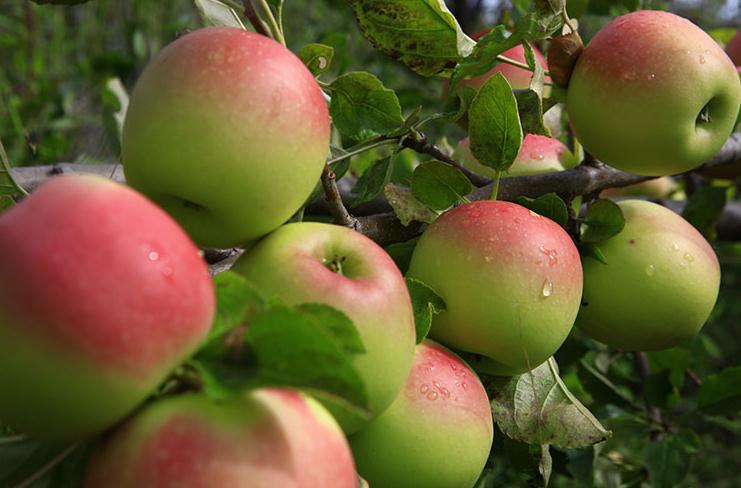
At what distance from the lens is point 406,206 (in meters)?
0.76

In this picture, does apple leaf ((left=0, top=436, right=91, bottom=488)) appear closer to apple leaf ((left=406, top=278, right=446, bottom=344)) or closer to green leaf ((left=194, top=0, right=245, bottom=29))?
apple leaf ((left=406, top=278, right=446, bottom=344))

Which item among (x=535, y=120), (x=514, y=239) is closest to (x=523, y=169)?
(x=535, y=120)

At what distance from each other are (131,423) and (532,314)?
0.34m

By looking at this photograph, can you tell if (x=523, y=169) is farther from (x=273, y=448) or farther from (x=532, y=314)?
(x=273, y=448)

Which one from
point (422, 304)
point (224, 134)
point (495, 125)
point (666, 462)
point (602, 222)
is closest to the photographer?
point (224, 134)

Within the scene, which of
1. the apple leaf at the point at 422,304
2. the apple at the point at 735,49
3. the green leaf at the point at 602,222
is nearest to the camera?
the apple leaf at the point at 422,304

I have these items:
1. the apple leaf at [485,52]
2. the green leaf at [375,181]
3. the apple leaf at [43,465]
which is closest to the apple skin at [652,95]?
the apple leaf at [485,52]

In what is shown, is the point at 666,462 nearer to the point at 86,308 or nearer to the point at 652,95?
the point at 652,95

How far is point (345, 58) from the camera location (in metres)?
1.51

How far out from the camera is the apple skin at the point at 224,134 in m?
0.51

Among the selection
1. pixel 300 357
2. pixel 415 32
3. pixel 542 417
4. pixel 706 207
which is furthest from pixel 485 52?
pixel 706 207

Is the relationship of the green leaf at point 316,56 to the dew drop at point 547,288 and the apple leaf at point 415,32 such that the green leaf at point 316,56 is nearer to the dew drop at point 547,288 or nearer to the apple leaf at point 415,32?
the apple leaf at point 415,32

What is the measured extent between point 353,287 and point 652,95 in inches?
16.7

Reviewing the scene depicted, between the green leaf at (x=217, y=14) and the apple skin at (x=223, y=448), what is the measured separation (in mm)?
395
